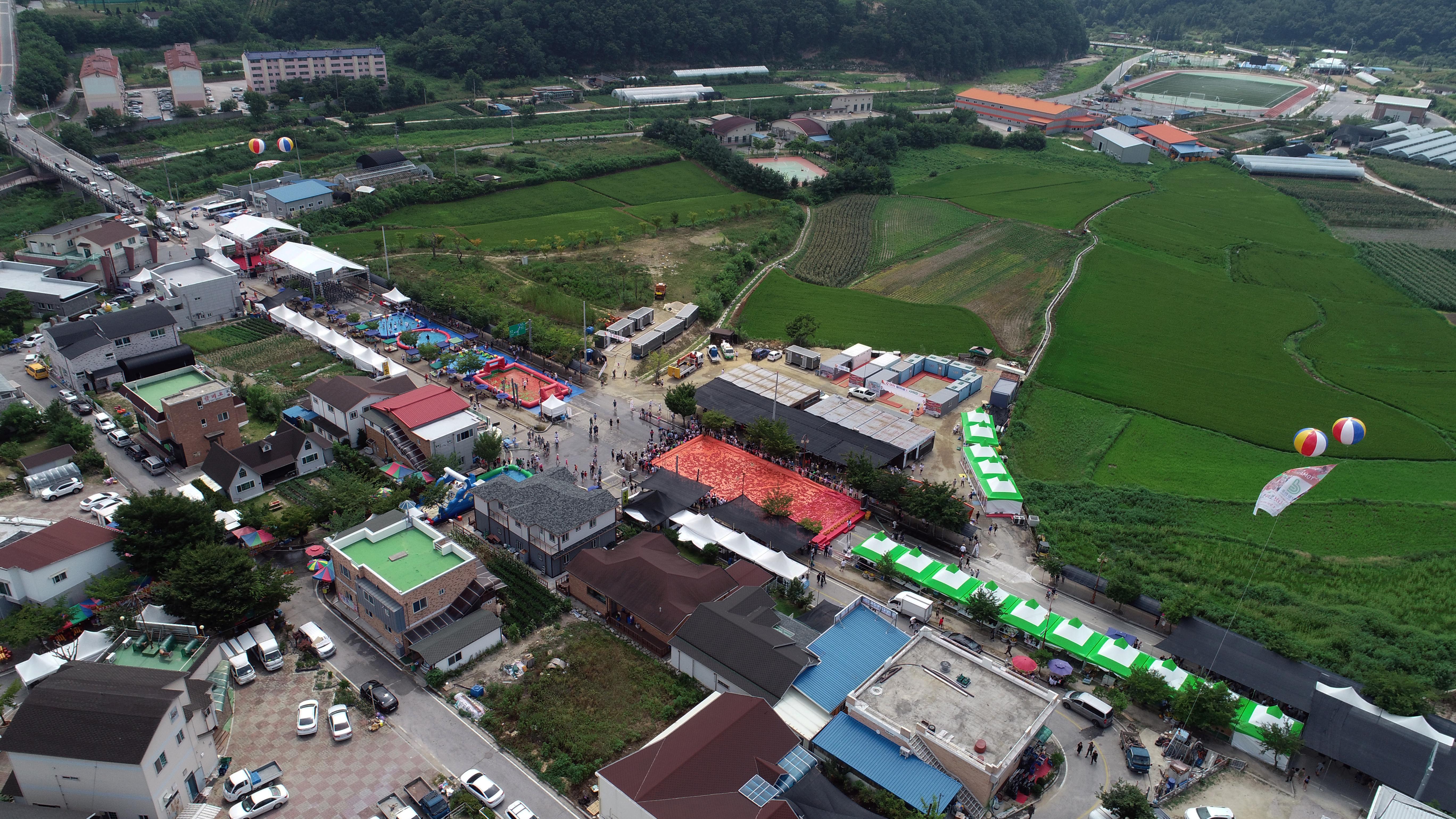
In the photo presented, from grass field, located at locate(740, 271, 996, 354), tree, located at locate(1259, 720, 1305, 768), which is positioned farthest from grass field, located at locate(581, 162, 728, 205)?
tree, located at locate(1259, 720, 1305, 768)

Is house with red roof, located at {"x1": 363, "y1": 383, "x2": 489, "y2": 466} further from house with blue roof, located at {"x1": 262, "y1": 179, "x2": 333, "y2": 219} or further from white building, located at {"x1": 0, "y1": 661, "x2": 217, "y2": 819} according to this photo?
house with blue roof, located at {"x1": 262, "y1": 179, "x2": 333, "y2": 219}

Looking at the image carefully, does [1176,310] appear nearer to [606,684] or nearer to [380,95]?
[606,684]

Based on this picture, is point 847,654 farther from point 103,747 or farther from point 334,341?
point 334,341

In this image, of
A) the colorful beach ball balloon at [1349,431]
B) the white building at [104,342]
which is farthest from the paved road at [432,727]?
the colorful beach ball balloon at [1349,431]

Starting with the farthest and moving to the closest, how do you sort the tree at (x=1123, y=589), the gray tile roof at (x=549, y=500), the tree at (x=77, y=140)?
the tree at (x=77, y=140), the gray tile roof at (x=549, y=500), the tree at (x=1123, y=589)

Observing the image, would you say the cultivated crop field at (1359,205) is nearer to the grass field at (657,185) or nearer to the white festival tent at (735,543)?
the grass field at (657,185)

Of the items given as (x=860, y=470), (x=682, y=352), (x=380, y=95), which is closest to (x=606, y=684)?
(x=860, y=470)
